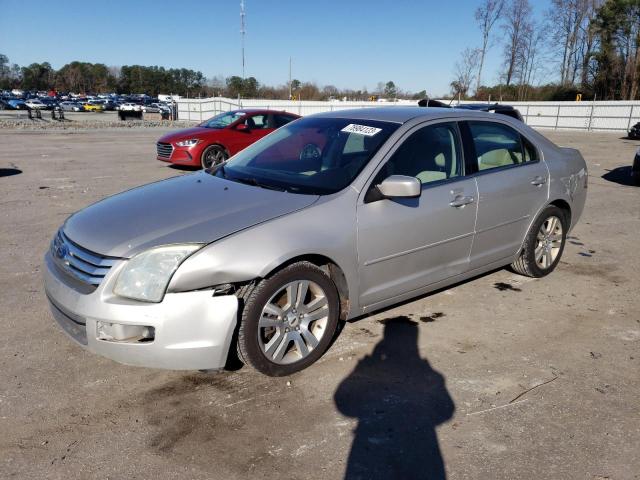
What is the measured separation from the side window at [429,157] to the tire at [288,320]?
90 centimetres

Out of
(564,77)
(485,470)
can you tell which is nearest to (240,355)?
(485,470)

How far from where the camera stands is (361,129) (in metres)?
4.04

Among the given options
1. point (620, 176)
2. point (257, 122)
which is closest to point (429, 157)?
point (257, 122)

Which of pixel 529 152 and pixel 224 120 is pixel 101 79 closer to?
pixel 224 120

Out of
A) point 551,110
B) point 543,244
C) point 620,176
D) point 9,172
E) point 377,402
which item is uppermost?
point 551,110

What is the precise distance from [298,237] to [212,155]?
9433 millimetres

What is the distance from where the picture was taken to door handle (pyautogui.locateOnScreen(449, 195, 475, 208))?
3.99 meters

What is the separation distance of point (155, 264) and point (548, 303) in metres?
3.41

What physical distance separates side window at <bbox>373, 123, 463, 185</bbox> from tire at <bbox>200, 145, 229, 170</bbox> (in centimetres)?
855

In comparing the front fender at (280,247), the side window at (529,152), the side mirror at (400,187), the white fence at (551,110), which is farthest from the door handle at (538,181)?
the white fence at (551,110)

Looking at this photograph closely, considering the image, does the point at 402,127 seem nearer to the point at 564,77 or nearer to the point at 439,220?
the point at 439,220

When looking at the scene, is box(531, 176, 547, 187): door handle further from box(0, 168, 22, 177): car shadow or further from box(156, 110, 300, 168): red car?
box(0, 168, 22, 177): car shadow

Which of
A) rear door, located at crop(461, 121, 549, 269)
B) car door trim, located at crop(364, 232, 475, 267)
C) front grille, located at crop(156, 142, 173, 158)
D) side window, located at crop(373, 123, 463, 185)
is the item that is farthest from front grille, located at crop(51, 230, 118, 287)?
front grille, located at crop(156, 142, 173, 158)

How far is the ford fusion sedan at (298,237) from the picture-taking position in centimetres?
285
